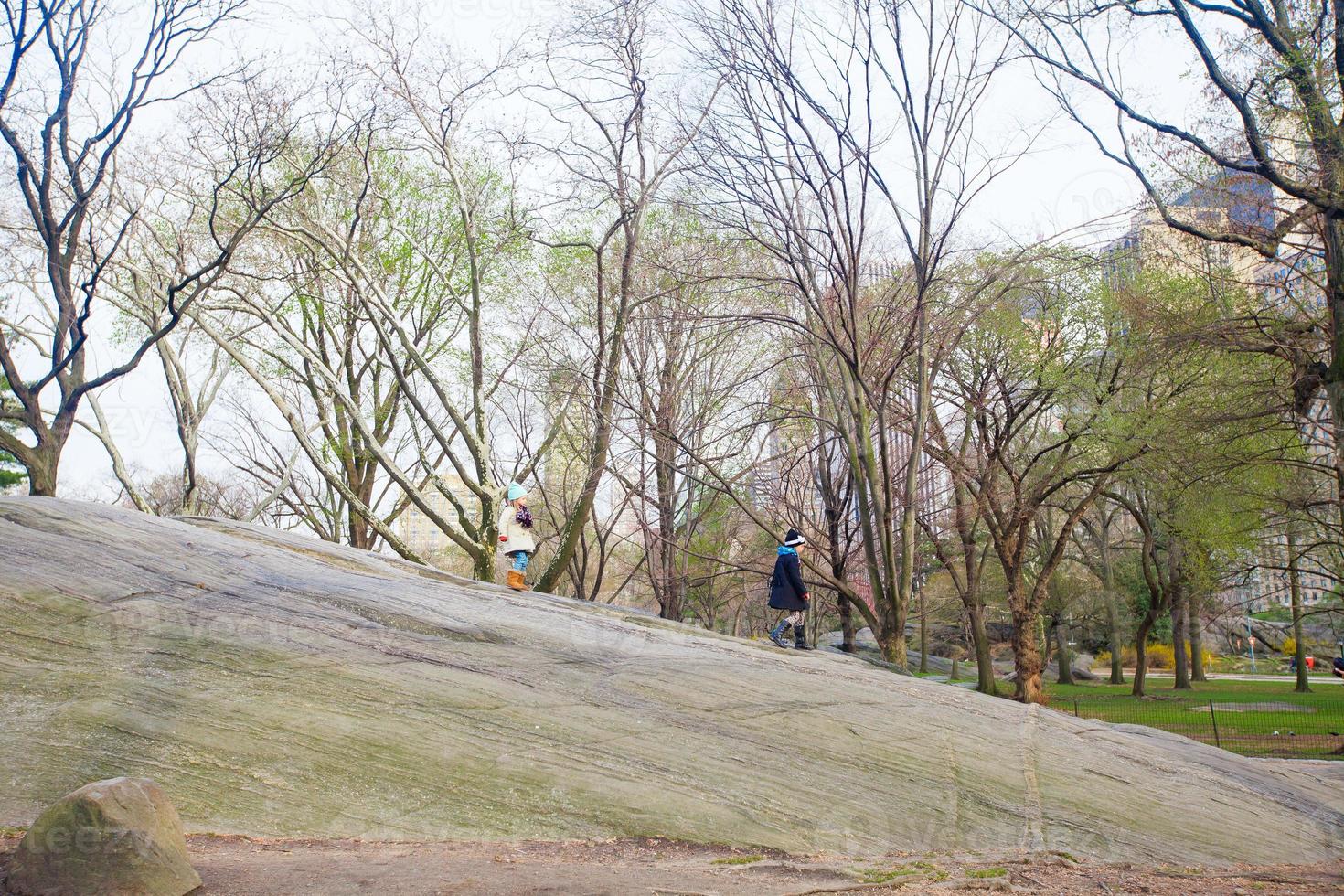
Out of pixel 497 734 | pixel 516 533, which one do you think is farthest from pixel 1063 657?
pixel 497 734

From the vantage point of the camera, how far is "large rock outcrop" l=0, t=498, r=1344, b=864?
299 inches

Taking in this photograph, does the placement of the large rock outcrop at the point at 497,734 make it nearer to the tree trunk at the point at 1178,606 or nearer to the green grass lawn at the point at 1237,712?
the green grass lawn at the point at 1237,712

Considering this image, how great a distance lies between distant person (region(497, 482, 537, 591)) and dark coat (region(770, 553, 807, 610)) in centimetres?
346

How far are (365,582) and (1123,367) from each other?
18.0 metres

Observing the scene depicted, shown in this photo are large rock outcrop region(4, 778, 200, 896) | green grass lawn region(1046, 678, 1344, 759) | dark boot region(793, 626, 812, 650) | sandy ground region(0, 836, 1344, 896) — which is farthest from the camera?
green grass lawn region(1046, 678, 1344, 759)

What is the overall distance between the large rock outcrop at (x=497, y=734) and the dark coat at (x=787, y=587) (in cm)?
162

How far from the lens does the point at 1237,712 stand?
23391 millimetres

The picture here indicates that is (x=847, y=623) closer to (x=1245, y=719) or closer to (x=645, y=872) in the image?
(x=1245, y=719)

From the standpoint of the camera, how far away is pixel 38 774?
736 cm

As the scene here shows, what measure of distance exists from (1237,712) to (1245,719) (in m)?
1.26

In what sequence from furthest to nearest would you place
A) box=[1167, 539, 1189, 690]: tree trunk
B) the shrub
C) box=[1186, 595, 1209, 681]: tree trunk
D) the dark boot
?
the shrub < box=[1186, 595, 1209, 681]: tree trunk < box=[1167, 539, 1189, 690]: tree trunk < the dark boot

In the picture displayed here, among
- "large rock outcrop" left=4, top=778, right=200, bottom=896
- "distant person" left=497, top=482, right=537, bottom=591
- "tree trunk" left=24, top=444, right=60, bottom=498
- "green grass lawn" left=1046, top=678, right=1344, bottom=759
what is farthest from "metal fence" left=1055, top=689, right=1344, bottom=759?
"tree trunk" left=24, top=444, right=60, bottom=498

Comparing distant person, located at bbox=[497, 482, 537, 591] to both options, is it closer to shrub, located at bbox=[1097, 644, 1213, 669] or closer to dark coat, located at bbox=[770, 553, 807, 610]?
dark coat, located at bbox=[770, 553, 807, 610]

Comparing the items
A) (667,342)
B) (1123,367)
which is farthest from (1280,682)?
(667,342)
